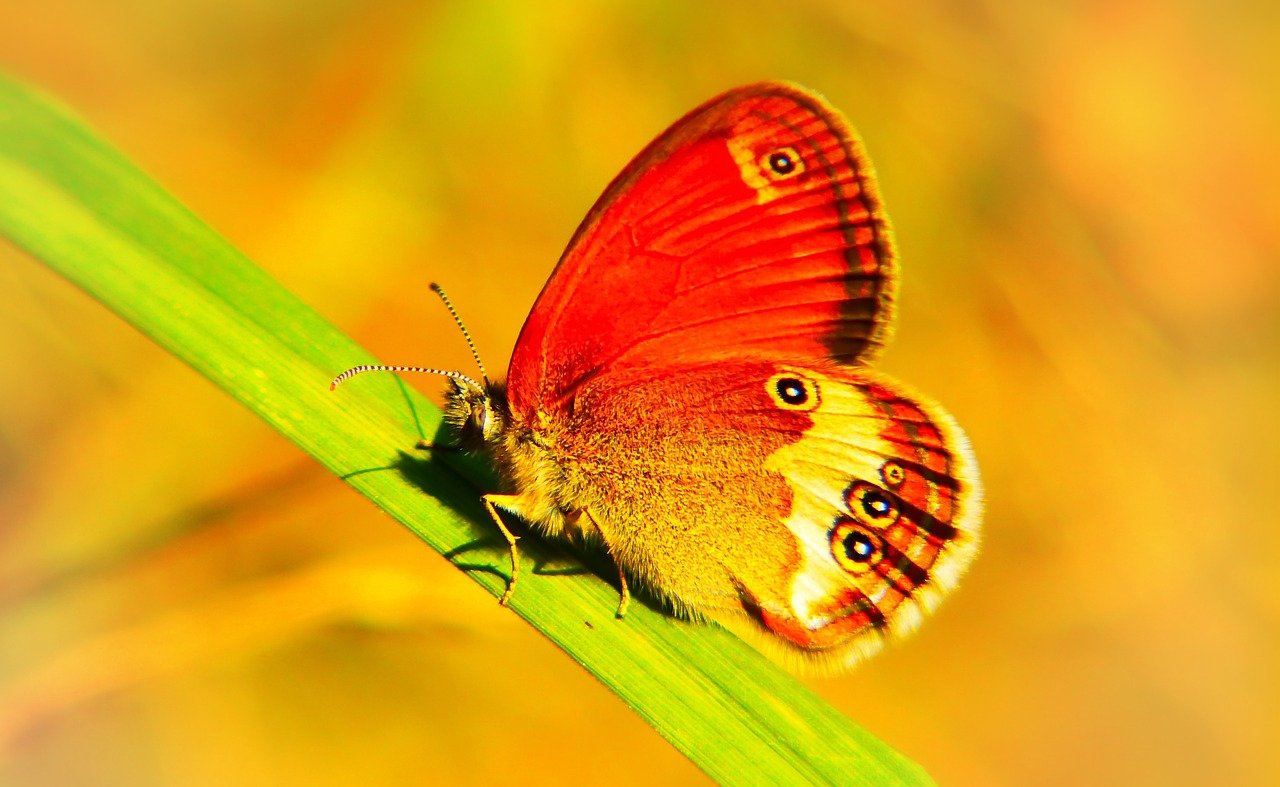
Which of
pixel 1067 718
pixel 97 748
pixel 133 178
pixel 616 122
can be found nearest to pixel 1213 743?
pixel 1067 718

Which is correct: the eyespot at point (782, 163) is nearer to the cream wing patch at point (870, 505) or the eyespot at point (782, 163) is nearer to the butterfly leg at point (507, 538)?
the cream wing patch at point (870, 505)

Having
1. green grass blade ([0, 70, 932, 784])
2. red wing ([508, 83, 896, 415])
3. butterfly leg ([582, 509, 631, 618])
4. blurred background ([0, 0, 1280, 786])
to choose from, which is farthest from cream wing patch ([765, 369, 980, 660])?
blurred background ([0, 0, 1280, 786])

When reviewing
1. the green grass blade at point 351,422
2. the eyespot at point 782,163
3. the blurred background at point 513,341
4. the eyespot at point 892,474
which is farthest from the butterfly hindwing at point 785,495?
the blurred background at point 513,341

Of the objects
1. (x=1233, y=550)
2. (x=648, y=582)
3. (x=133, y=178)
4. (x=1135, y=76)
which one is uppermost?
(x=1135, y=76)

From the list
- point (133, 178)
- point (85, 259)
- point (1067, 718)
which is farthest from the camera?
point (1067, 718)

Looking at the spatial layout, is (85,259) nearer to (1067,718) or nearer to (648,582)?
(648,582)

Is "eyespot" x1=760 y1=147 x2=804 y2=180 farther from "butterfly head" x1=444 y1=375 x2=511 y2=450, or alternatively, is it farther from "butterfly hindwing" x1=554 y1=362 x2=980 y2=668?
"butterfly head" x1=444 y1=375 x2=511 y2=450

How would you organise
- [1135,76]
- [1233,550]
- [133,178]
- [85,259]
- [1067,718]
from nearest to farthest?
[85,259]
[133,178]
[1067,718]
[1233,550]
[1135,76]
